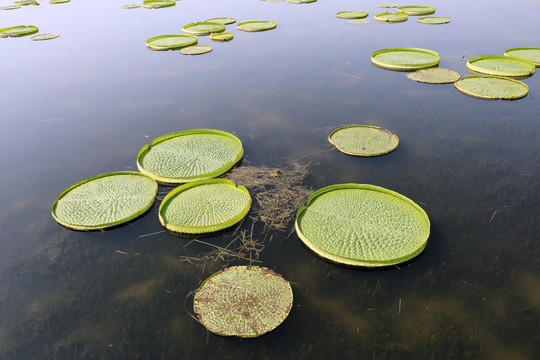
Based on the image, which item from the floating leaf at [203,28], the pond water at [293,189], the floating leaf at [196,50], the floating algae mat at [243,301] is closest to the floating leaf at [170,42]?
the floating leaf at [196,50]

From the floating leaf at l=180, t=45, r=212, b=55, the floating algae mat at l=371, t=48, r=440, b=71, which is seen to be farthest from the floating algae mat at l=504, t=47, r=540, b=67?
the floating leaf at l=180, t=45, r=212, b=55

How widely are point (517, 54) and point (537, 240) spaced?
6268mm

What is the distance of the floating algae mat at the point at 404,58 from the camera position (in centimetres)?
721

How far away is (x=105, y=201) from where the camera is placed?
377 centimetres

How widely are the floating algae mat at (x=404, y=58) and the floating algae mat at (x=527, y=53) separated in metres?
1.76

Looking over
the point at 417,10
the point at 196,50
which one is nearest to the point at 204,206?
the point at 196,50

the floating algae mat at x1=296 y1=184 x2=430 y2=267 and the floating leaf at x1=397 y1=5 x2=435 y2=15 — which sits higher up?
the floating leaf at x1=397 y1=5 x2=435 y2=15

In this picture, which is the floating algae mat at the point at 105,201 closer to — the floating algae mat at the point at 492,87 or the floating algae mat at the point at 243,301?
the floating algae mat at the point at 243,301

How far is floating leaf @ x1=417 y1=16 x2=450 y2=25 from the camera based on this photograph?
A: 10508 millimetres

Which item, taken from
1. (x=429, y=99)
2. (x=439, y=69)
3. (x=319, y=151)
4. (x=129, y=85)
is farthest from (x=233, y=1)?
(x=319, y=151)

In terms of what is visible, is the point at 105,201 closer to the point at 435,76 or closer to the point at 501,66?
the point at 435,76

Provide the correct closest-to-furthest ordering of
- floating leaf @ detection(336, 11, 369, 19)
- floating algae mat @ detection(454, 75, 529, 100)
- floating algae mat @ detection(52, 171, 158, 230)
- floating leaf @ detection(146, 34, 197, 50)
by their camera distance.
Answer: floating algae mat @ detection(52, 171, 158, 230) → floating algae mat @ detection(454, 75, 529, 100) → floating leaf @ detection(146, 34, 197, 50) → floating leaf @ detection(336, 11, 369, 19)

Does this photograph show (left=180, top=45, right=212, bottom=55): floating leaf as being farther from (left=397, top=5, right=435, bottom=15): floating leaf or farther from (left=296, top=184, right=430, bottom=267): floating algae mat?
(left=397, top=5, right=435, bottom=15): floating leaf

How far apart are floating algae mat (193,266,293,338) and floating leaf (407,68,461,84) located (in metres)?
5.57
